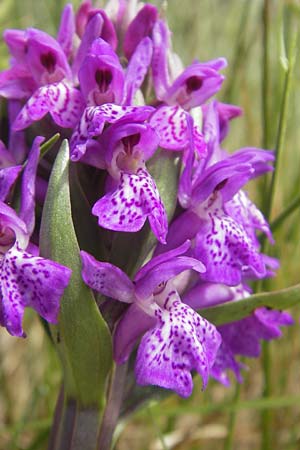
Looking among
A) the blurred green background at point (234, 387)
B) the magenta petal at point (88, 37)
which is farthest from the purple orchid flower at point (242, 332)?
the magenta petal at point (88, 37)

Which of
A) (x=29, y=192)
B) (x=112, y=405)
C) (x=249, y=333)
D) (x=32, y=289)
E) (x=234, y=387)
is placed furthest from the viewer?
(x=234, y=387)

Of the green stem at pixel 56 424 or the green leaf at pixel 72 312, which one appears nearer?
the green leaf at pixel 72 312

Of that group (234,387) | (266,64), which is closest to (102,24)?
(266,64)

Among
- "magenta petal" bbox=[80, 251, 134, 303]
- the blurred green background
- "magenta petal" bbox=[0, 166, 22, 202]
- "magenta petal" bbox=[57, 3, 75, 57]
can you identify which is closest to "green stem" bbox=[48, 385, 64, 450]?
the blurred green background

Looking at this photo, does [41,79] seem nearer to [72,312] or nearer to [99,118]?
[99,118]

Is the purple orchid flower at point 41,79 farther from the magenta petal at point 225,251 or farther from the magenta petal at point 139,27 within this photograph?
the magenta petal at point 225,251

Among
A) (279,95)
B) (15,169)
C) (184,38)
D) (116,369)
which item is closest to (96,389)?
(116,369)

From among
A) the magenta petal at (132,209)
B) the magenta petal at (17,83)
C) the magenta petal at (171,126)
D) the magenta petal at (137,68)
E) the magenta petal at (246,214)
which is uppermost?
the magenta petal at (137,68)

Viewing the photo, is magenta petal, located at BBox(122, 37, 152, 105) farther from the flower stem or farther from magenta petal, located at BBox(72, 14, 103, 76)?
the flower stem
